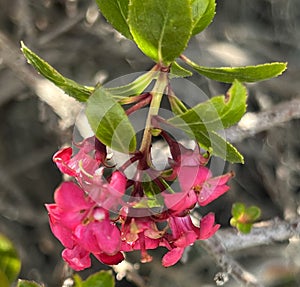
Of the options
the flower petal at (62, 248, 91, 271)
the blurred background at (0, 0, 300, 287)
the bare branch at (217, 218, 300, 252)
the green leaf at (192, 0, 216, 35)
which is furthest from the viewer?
the blurred background at (0, 0, 300, 287)

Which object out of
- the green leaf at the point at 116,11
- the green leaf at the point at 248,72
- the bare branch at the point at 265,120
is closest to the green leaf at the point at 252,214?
the bare branch at the point at 265,120

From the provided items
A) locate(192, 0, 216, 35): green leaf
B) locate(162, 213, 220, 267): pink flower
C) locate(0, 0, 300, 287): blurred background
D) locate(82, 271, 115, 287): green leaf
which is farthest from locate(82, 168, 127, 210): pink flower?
locate(0, 0, 300, 287): blurred background

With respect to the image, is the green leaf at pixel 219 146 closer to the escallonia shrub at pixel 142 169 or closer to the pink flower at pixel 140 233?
the escallonia shrub at pixel 142 169

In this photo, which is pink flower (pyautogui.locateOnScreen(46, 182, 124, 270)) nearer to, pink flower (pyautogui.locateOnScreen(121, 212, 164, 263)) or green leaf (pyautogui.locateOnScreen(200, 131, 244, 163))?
pink flower (pyautogui.locateOnScreen(121, 212, 164, 263))

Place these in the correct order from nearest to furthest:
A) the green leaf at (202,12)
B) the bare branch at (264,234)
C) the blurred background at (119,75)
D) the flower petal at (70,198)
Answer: the flower petal at (70,198) → the green leaf at (202,12) → the bare branch at (264,234) → the blurred background at (119,75)

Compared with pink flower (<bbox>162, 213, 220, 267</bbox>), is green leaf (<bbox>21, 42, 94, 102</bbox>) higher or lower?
higher

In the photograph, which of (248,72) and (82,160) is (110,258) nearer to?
(82,160)

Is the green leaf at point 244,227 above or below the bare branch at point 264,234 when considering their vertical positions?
above
